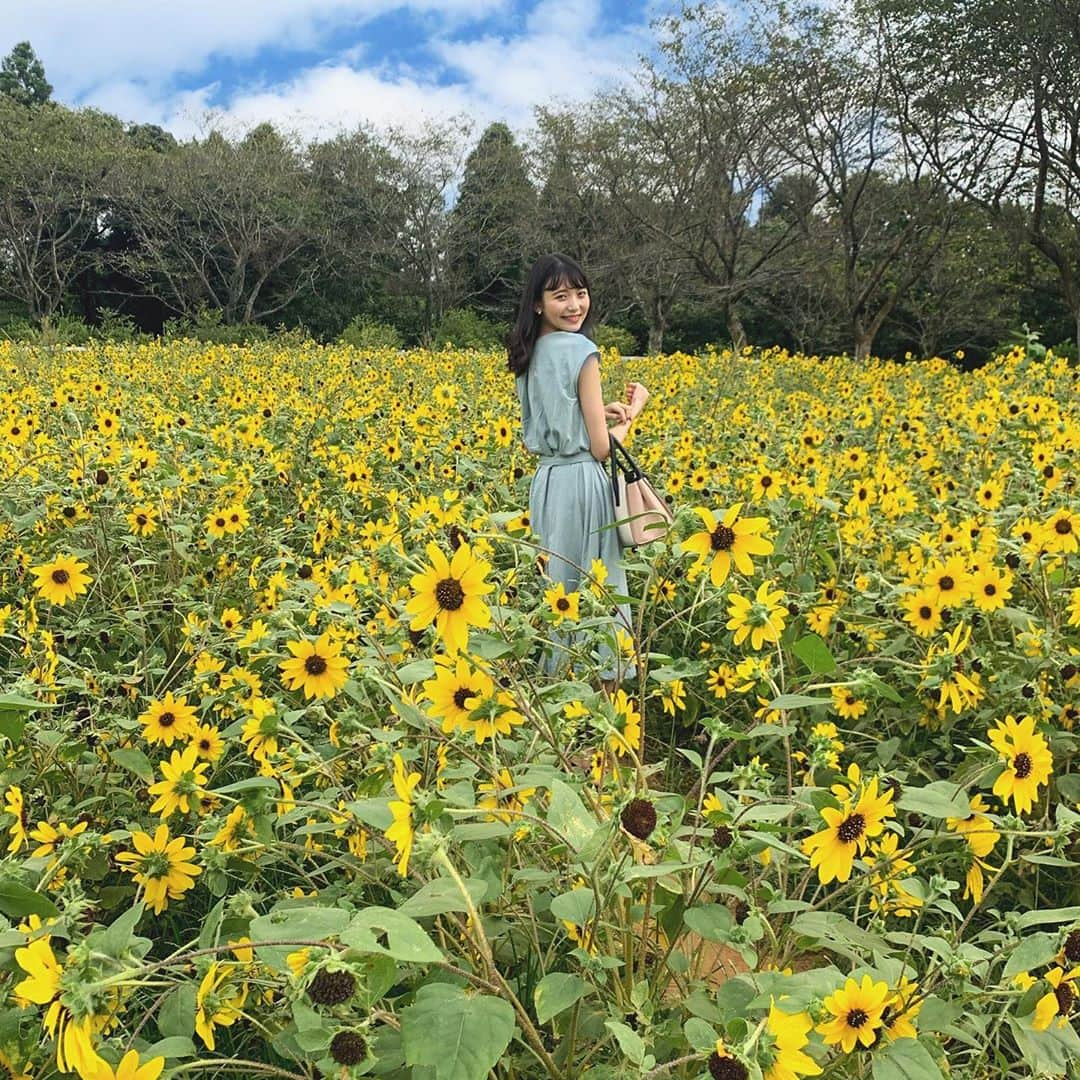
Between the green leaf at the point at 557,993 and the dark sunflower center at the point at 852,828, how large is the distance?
0.35m

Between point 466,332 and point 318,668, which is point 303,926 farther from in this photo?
point 466,332

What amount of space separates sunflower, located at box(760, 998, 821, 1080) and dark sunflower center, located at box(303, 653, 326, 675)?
2.84ft

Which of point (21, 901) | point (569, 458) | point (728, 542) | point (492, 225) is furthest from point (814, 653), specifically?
point (492, 225)

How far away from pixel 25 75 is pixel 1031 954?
170 feet

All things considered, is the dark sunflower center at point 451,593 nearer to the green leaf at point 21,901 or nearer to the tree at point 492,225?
the green leaf at point 21,901

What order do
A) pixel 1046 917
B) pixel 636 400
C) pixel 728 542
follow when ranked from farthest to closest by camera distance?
pixel 636 400 < pixel 728 542 < pixel 1046 917

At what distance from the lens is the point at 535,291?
123 inches

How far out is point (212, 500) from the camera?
390 cm

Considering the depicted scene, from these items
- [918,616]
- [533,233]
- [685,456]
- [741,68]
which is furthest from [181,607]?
[533,233]

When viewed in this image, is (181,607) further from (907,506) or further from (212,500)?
(907,506)

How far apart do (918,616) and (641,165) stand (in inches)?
883

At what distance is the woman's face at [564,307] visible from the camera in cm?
309

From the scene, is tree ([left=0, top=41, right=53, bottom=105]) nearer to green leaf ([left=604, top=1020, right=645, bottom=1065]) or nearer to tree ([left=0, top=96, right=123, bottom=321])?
tree ([left=0, top=96, right=123, bottom=321])

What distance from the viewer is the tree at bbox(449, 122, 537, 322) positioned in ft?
95.7
